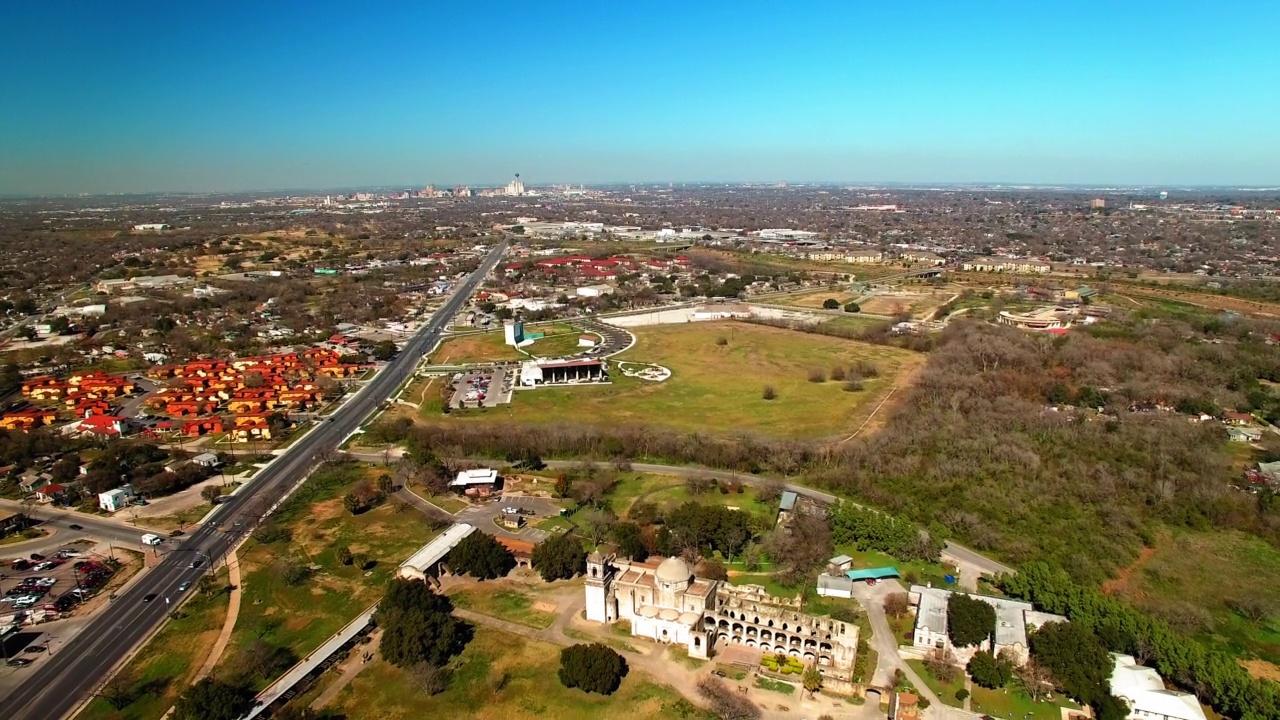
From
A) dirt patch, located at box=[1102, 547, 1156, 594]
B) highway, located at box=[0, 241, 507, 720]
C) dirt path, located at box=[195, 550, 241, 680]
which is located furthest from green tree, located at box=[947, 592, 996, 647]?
highway, located at box=[0, 241, 507, 720]

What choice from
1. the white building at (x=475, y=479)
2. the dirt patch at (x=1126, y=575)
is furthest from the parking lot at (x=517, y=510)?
the dirt patch at (x=1126, y=575)

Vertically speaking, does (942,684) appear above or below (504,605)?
below

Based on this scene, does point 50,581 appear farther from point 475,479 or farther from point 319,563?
point 475,479

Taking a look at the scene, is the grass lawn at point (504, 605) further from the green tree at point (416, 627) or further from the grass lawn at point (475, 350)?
the grass lawn at point (475, 350)

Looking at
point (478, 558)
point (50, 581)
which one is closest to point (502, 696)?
point (478, 558)

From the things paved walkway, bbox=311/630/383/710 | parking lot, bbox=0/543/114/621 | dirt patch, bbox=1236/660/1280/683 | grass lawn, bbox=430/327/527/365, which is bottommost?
dirt patch, bbox=1236/660/1280/683

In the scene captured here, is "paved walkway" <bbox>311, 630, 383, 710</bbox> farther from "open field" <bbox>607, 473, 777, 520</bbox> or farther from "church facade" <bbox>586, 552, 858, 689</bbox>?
"open field" <bbox>607, 473, 777, 520</bbox>
